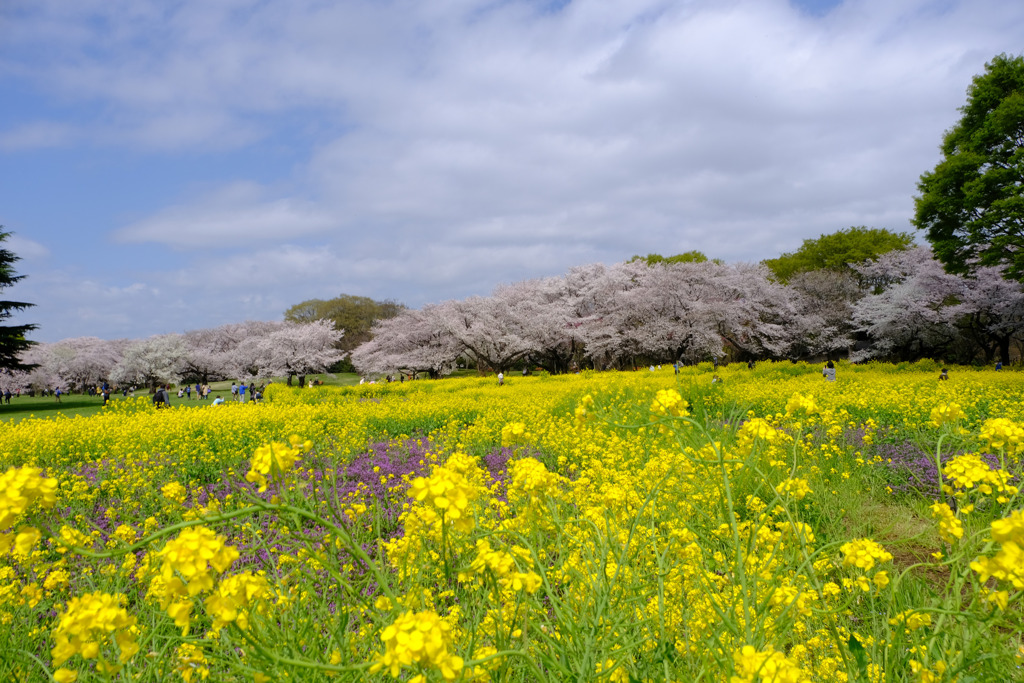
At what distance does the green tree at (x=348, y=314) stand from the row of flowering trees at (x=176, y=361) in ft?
15.8

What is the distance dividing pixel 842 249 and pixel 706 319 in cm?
1565

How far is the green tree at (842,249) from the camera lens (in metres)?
36.4

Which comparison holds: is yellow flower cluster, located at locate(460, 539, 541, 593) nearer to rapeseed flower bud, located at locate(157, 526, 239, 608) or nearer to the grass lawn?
rapeseed flower bud, located at locate(157, 526, 239, 608)

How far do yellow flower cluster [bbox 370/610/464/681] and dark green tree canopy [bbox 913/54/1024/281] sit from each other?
878 inches

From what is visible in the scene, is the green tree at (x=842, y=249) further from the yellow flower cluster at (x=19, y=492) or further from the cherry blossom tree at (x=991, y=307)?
the yellow flower cluster at (x=19, y=492)

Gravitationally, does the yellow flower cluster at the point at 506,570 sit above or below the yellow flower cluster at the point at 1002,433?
below

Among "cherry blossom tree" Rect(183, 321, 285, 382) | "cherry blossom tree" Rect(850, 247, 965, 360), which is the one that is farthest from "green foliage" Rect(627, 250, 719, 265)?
"cherry blossom tree" Rect(183, 321, 285, 382)

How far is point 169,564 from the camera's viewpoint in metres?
1.12

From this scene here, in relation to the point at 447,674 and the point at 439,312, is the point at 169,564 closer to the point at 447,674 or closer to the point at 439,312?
the point at 447,674

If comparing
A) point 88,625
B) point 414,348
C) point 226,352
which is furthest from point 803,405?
point 226,352

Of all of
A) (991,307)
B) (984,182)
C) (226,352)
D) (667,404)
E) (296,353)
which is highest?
(984,182)

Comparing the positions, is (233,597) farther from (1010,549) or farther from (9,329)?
(9,329)

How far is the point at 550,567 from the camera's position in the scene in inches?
101

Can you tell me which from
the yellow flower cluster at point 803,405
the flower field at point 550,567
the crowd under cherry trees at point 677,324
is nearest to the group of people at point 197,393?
the crowd under cherry trees at point 677,324
